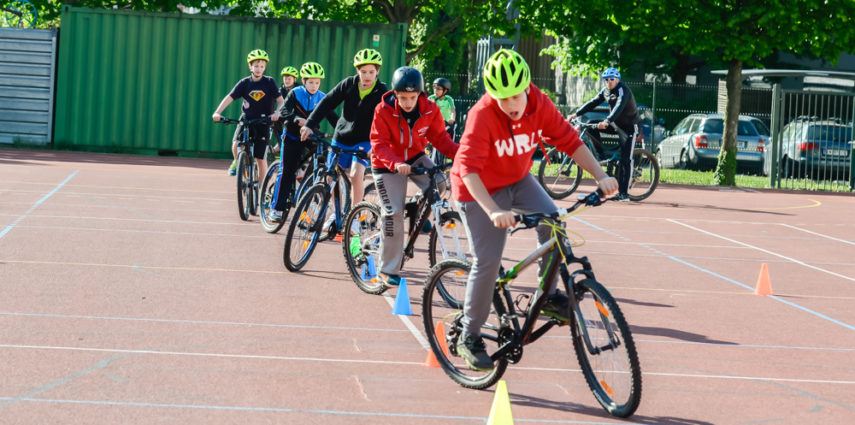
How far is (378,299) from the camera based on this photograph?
28.3ft

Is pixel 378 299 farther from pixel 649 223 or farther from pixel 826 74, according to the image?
pixel 826 74

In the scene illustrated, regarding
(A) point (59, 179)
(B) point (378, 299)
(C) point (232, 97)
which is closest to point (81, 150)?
(A) point (59, 179)

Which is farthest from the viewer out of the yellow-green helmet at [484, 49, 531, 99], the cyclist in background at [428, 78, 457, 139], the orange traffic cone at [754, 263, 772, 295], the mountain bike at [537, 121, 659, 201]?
the cyclist in background at [428, 78, 457, 139]

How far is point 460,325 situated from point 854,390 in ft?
7.26

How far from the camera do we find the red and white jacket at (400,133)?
8281 mm

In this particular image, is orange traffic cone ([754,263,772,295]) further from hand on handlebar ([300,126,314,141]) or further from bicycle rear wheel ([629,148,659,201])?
bicycle rear wheel ([629,148,659,201])

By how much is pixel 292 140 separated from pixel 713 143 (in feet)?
62.7

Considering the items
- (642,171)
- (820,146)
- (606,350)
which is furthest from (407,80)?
(820,146)

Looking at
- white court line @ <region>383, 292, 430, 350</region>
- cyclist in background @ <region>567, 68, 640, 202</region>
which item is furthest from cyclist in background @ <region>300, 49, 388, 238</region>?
cyclist in background @ <region>567, 68, 640, 202</region>

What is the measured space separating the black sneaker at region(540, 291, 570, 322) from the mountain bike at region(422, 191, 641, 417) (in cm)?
3

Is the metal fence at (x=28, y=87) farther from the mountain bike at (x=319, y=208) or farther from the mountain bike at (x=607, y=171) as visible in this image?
the mountain bike at (x=319, y=208)

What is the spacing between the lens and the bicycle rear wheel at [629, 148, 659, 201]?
694 inches

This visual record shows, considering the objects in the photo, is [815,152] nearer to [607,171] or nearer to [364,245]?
[607,171]

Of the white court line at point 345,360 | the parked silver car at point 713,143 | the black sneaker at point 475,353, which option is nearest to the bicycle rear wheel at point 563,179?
the parked silver car at point 713,143
